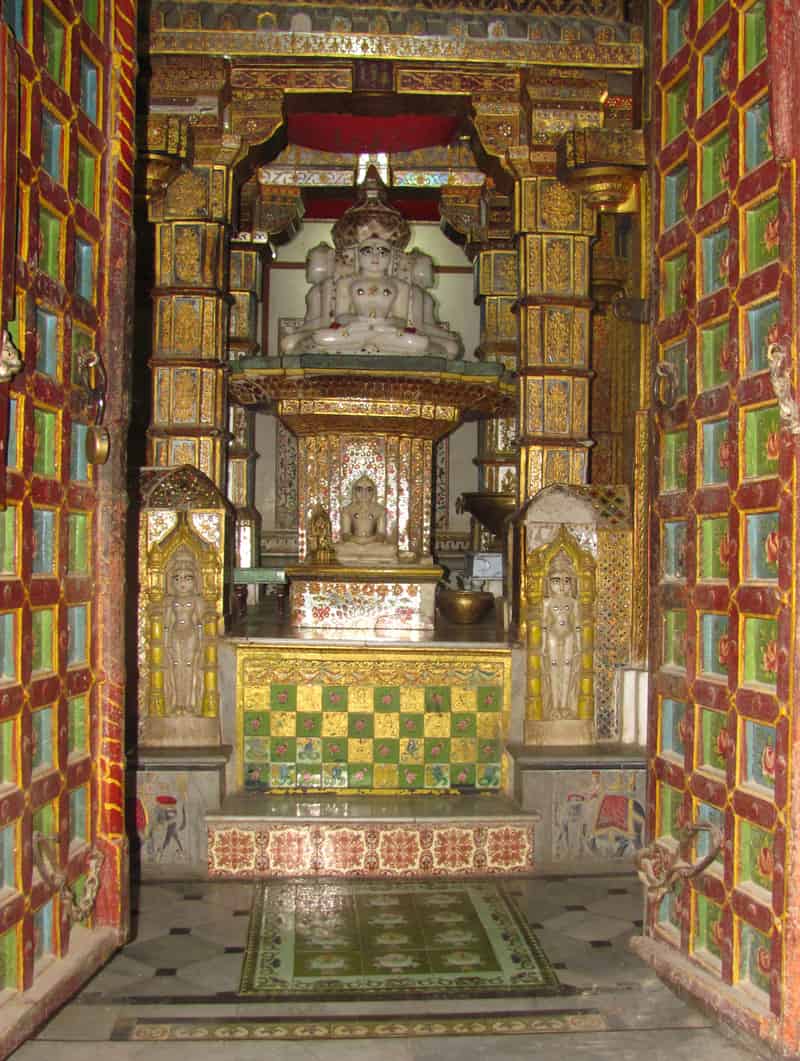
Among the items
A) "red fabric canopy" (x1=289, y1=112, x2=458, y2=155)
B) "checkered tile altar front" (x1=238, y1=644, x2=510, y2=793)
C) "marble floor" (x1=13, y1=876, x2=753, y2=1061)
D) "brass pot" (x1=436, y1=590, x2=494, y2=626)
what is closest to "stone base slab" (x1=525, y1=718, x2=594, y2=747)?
"checkered tile altar front" (x1=238, y1=644, x2=510, y2=793)

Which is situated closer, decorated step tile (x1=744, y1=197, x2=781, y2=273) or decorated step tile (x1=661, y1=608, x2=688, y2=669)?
decorated step tile (x1=744, y1=197, x2=781, y2=273)

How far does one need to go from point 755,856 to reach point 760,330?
1.70 m

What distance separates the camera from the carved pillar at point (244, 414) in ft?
28.7

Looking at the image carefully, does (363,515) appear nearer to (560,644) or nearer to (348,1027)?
(560,644)

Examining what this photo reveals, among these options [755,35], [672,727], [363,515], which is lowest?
[672,727]

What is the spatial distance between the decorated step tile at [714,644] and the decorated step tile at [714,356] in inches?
32.6

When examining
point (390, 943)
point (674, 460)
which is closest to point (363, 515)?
point (390, 943)

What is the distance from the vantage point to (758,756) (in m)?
3.35

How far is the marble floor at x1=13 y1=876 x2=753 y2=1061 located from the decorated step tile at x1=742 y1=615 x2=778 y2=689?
1.17 m

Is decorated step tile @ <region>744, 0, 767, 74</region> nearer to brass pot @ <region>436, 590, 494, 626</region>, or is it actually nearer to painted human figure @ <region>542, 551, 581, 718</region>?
painted human figure @ <region>542, 551, 581, 718</region>

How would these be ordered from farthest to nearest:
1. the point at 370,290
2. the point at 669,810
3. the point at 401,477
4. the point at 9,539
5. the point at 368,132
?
the point at 368,132, the point at 401,477, the point at 370,290, the point at 669,810, the point at 9,539

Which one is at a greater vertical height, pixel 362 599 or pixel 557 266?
pixel 557 266

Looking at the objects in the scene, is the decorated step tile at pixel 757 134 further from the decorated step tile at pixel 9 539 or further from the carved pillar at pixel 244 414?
the carved pillar at pixel 244 414

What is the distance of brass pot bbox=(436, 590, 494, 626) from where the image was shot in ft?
24.7
